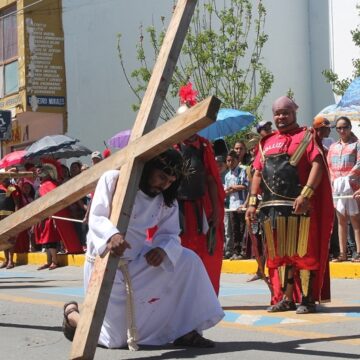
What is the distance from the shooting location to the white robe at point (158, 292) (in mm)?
6129

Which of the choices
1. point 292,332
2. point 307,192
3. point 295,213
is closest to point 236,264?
point 295,213

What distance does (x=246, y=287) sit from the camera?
442 inches

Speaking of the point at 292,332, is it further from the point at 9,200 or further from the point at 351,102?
Result: the point at 9,200

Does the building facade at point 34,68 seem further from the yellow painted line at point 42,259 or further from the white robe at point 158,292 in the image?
the white robe at point 158,292

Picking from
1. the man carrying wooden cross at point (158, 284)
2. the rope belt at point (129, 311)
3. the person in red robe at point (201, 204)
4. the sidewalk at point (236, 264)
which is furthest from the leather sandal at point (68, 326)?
the sidewalk at point (236, 264)

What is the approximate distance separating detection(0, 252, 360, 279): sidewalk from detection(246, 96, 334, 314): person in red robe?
12.2ft

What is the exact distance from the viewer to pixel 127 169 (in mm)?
5660

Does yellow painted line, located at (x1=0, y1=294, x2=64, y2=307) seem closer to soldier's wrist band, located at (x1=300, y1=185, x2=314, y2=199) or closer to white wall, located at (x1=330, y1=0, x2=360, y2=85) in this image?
soldier's wrist band, located at (x1=300, y1=185, x2=314, y2=199)

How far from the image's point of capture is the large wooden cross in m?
5.20

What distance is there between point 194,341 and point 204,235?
2.05 meters

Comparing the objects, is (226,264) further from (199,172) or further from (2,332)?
(2,332)

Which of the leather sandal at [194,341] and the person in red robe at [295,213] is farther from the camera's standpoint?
the person in red robe at [295,213]

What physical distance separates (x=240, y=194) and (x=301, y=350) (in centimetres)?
791

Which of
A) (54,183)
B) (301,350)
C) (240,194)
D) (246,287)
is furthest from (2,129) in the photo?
(301,350)
